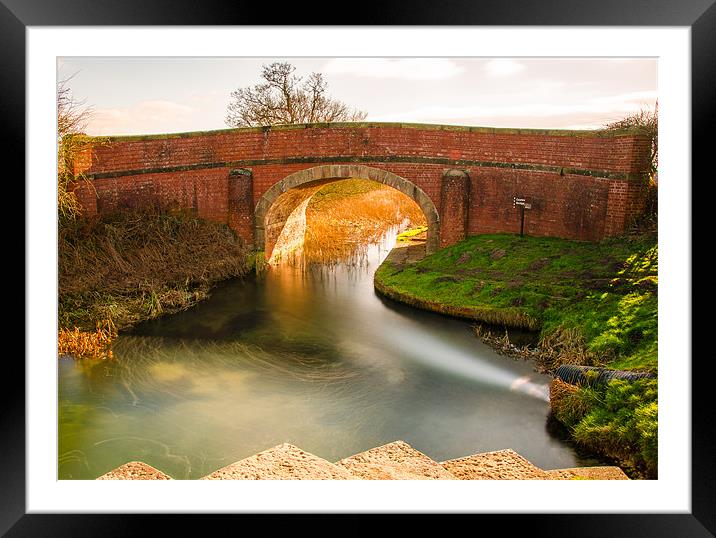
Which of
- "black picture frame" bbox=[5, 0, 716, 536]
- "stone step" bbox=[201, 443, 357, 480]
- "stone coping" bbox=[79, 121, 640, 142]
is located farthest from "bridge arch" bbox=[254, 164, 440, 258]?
"black picture frame" bbox=[5, 0, 716, 536]

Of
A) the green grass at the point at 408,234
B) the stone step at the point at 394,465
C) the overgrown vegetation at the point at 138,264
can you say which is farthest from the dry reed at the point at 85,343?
the green grass at the point at 408,234

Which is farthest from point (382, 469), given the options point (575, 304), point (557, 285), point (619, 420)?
point (557, 285)

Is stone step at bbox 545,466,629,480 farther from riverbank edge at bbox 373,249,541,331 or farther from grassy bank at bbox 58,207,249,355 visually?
grassy bank at bbox 58,207,249,355

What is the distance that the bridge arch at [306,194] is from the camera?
12.8 m

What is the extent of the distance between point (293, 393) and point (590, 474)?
138 inches

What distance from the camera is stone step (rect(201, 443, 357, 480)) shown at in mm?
4250

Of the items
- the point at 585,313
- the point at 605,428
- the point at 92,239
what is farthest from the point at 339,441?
the point at 92,239

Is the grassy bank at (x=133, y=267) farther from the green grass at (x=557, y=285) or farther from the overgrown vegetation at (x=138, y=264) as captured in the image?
the green grass at (x=557, y=285)

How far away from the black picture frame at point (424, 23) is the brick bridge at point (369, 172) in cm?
864

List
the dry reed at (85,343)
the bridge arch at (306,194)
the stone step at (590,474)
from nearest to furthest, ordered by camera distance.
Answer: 1. the stone step at (590,474)
2. the dry reed at (85,343)
3. the bridge arch at (306,194)

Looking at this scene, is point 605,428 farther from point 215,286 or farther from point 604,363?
point 215,286

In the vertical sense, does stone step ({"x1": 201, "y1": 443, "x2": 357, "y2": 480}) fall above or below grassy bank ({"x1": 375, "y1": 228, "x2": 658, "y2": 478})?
below
